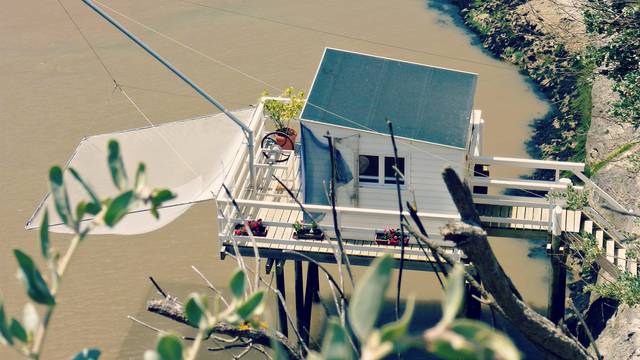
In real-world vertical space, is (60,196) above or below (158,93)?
above

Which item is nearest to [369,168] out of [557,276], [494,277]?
[557,276]

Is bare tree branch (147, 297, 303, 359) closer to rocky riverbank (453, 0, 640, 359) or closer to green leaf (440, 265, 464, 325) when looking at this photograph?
green leaf (440, 265, 464, 325)

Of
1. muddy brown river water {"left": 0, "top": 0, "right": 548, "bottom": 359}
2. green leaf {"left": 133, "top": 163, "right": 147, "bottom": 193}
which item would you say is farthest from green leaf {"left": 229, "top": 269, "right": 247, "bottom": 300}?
muddy brown river water {"left": 0, "top": 0, "right": 548, "bottom": 359}

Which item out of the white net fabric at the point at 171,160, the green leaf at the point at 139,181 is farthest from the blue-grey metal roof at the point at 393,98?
the green leaf at the point at 139,181

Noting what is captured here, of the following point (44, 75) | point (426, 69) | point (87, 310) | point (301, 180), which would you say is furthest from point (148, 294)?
point (44, 75)

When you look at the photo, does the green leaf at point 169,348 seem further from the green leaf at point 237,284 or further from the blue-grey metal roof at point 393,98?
the blue-grey metal roof at point 393,98

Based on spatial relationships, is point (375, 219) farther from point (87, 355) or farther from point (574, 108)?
point (574, 108)
